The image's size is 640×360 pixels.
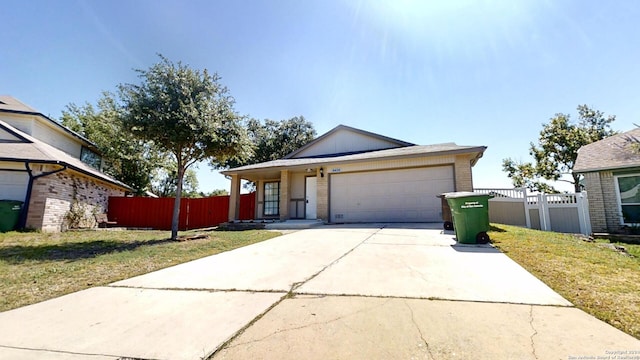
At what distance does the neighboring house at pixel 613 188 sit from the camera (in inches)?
336

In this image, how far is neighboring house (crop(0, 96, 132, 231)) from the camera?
32.5ft

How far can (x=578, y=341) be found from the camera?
1.77 m

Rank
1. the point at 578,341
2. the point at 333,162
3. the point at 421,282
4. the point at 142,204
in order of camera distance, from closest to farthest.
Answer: the point at 578,341, the point at 421,282, the point at 333,162, the point at 142,204

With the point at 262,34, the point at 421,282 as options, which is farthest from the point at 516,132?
the point at 421,282

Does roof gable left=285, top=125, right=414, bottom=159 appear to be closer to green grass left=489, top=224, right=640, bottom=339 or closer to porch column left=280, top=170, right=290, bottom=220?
porch column left=280, top=170, right=290, bottom=220

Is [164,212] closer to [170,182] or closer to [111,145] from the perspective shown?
[111,145]

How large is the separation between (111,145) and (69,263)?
17742 millimetres

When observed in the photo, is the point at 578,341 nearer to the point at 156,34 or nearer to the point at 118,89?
the point at 118,89

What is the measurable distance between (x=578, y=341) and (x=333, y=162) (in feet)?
33.6

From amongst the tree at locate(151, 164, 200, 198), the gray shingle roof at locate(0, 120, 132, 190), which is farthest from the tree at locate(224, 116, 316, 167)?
the gray shingle roof at locate(0, 120, 132, 190)

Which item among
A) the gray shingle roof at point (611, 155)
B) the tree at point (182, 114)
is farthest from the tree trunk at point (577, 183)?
the tree at point (182, 114)

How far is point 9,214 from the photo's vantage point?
9281 millimetres

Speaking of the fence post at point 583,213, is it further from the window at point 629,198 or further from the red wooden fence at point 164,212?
the red wooden fence at point 164,212

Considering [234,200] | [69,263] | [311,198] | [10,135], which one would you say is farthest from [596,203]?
[10,135]
